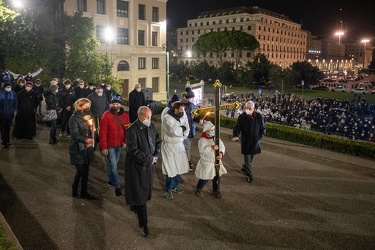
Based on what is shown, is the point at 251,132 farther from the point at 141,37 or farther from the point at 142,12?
the point at 142,12

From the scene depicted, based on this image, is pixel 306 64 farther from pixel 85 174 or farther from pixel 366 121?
pixel 85 174

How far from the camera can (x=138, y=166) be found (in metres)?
4.98

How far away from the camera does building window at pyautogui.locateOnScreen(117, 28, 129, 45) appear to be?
119ft

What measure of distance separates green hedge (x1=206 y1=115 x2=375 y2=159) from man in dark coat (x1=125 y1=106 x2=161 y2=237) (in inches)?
298

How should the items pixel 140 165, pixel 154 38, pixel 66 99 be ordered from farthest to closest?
pixel 154 38 → pixel 66 99 → pixel 140 165

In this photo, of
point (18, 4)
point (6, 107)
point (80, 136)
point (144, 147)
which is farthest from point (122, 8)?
point (144, 147)

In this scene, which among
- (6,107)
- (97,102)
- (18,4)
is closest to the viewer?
A: (6,107)

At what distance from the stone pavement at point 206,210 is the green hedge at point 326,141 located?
1023 mm

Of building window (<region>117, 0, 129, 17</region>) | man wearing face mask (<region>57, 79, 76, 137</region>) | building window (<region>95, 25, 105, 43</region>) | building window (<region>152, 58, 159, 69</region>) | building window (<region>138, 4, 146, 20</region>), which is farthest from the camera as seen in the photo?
building window (<region>152, 58, 159, 69</region>)

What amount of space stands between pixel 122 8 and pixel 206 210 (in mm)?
34180

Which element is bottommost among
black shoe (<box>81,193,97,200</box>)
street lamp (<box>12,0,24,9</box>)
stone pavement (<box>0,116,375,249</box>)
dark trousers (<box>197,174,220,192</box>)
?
stone pavement (<box>0,116,375,249</box>)

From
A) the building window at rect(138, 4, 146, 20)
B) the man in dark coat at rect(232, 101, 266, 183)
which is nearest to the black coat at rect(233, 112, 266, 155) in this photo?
the man in dark coat at rect(232, 101, 266, 183)

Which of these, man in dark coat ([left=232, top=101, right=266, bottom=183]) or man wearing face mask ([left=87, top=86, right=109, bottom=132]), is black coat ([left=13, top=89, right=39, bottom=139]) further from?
man in dark coat ([left=232, top=101, right=266, bottom=183])

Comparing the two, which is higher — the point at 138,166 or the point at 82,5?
the point at 82,5
